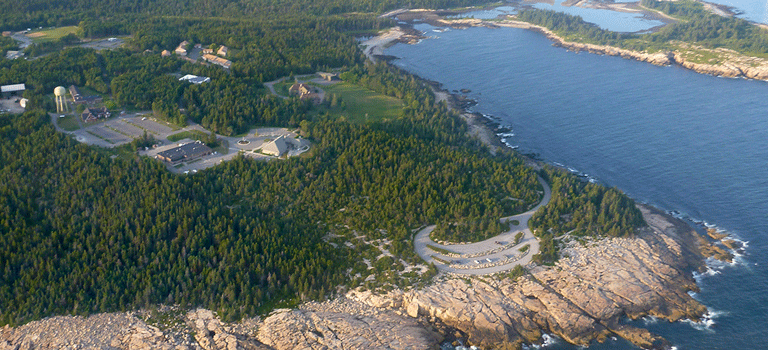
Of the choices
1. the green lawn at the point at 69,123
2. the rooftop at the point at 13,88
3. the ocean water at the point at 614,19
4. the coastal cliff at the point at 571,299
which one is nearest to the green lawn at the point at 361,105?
the green lawn at the point at 69,123

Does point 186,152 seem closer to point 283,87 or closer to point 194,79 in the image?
point 194,79

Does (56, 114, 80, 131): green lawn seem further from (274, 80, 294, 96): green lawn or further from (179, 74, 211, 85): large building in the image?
(274, 80, 294, 96): green lawn

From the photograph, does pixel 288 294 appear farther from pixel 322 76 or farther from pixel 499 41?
pixel 499 41

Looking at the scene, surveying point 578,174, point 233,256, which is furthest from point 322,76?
point 233,256

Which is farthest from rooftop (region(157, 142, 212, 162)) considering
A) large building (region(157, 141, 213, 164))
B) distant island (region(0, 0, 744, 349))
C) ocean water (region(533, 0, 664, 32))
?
ocean water (region(533, 0, 664, 32))

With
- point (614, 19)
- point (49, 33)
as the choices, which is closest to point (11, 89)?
point (49, 33)

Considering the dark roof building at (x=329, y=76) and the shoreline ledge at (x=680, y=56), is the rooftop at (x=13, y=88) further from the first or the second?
the shoreline ledge at (x=680, y=56)

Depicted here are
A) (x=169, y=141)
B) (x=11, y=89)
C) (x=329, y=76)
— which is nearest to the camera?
(x=169, y=141)
